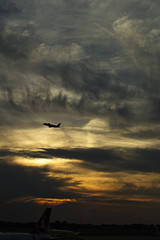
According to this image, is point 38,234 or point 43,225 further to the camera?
point 43,225

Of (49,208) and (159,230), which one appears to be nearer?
(49,208)

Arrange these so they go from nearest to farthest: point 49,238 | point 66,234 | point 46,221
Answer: point 49,238 → point 46,221 → point 66,234

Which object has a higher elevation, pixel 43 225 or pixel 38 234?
pixel 43 225

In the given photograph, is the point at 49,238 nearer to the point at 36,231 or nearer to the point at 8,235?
the point at 36,231

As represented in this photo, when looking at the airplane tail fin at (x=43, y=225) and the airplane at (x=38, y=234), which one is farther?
the airplane tail fin at (x=43, y=225)

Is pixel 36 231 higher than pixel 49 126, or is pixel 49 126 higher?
pixel 49 126

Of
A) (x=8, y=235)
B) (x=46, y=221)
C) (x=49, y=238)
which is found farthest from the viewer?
(x=46, y=221)

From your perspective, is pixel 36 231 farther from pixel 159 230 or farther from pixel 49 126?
pixel 159 230

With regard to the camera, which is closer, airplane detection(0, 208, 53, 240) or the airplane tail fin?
airplane detection(0, 208, 53, 240)

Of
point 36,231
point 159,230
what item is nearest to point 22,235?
point 36,231

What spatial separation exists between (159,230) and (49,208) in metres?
122

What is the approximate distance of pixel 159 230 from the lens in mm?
192375

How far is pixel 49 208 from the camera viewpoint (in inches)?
3760

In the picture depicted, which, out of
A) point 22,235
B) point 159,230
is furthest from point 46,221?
point 159,230
